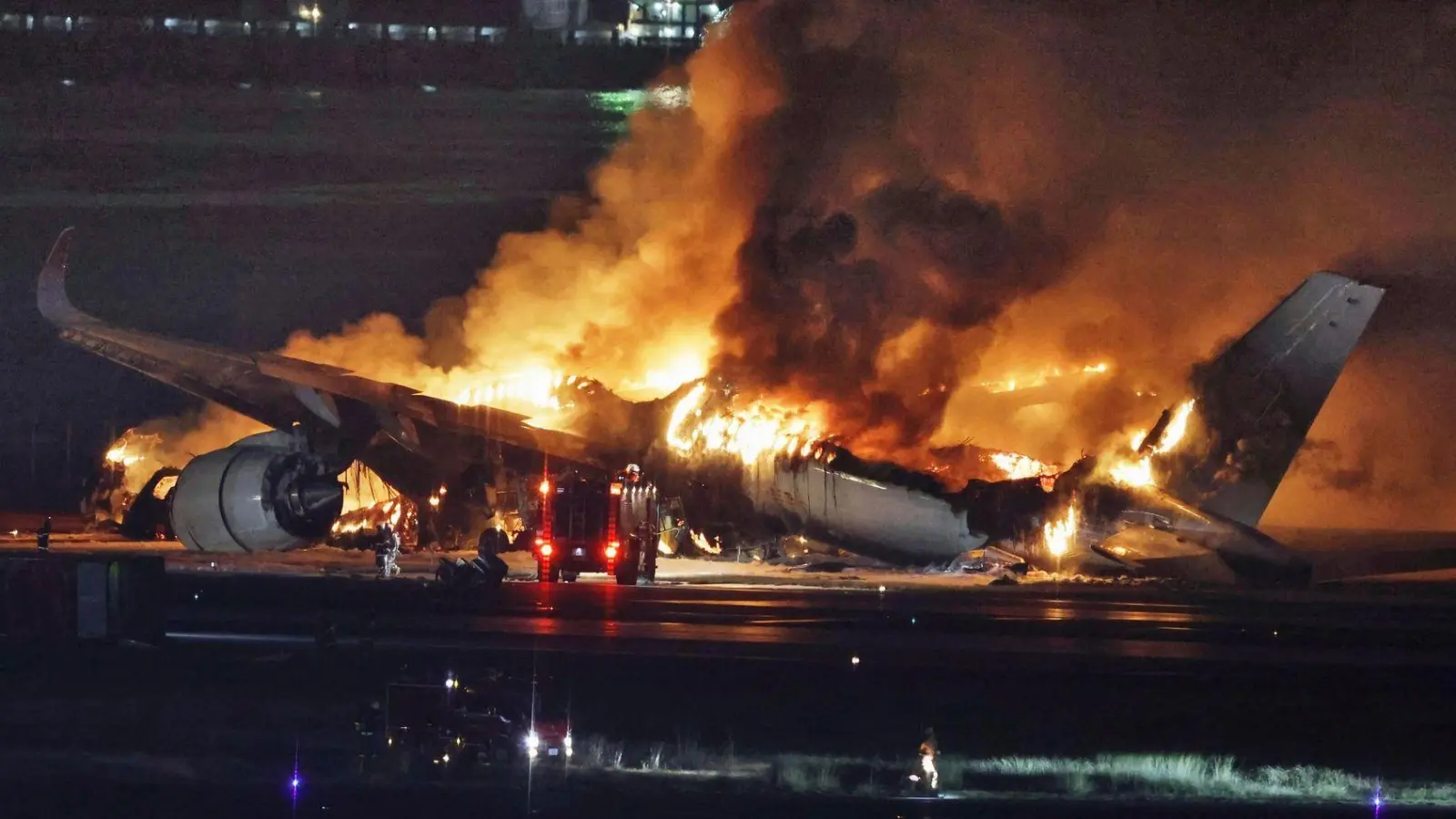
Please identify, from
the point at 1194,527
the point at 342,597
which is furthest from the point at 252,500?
the point at 1194,527

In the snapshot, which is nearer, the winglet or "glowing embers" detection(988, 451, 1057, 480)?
"glowing embers" detection(988, 451, 1057, 480)

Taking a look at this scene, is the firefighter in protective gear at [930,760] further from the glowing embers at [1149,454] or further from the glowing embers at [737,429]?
the glowing embers at [737,429]

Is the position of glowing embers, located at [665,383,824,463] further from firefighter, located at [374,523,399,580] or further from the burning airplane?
firefighter, located at [374,523,399,580]

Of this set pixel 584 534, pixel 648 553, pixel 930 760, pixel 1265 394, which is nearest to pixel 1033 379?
pixel 1265 394

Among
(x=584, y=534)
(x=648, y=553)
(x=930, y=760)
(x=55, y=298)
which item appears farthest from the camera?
(x=55, y=298)

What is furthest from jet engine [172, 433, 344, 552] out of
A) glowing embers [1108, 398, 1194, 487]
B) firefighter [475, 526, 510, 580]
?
glowing embers [1108, 398, 1194, 487]

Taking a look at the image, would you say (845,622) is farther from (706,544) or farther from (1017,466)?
(706,544)
